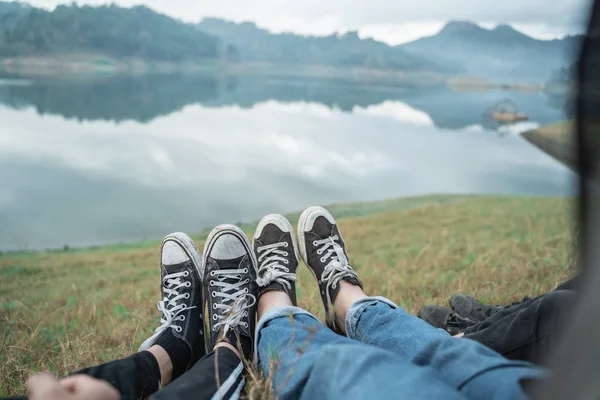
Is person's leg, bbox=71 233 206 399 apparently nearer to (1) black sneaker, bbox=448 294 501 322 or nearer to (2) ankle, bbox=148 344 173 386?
(2) ankle, bbox=148 344 173 386

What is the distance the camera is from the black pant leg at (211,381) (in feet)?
2.55

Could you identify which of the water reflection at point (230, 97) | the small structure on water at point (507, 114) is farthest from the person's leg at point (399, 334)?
the small structure on water at point (507, 114)

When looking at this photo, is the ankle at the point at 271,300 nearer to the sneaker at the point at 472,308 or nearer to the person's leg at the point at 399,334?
the person's leg at the point at 399,334

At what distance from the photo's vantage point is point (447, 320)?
139cm

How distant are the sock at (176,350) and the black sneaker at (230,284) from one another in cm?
6

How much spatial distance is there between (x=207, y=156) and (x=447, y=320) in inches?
941

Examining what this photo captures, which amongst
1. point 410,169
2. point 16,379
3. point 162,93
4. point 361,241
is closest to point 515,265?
point 16,379

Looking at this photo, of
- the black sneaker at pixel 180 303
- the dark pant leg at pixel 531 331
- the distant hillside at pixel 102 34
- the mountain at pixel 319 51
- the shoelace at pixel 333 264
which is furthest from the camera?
the mountain at pixel 319 51

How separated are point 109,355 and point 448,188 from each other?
842 inches

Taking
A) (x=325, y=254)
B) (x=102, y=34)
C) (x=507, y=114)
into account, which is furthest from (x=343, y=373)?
(x=102, y=34)

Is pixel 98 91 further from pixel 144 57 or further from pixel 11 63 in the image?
pixel 11 63

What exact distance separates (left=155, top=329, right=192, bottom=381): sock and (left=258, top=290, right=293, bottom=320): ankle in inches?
8.4

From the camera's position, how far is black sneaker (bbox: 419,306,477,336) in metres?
1.36

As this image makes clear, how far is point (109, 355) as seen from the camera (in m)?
1.30
